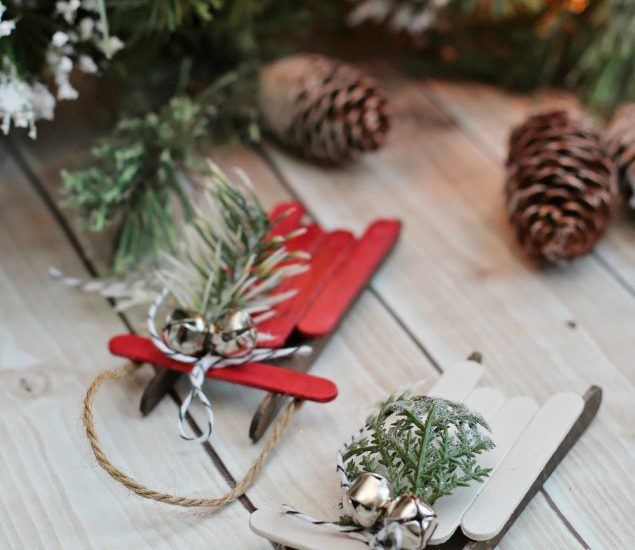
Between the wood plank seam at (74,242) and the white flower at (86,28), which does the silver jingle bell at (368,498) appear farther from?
the white flower at (86,28)

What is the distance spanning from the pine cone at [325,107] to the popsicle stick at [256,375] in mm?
361

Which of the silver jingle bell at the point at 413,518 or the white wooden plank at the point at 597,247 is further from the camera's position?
the white wooden plank at the point at 597,247

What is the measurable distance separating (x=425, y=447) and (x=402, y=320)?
25 cm

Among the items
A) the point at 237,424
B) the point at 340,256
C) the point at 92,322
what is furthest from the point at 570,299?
the point at 92,322

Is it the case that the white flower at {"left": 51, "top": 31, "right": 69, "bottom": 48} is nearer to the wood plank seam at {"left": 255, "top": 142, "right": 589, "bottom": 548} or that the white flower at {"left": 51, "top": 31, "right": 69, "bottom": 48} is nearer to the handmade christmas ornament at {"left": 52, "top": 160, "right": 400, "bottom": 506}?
the handmade christmas ornament at {"left": 52, "top": 160, "right": 400, "bottom": 506}

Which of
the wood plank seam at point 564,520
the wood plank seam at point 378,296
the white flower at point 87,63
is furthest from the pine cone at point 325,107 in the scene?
the wood plank seam at point 564,520

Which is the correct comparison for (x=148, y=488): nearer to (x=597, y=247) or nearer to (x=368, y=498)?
(x=368, y=498)

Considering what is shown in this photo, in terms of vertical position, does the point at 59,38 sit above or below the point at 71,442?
above

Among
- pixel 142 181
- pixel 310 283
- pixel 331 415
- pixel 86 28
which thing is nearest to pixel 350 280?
pixel 310 283

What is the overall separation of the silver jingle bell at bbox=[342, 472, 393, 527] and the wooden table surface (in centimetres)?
8

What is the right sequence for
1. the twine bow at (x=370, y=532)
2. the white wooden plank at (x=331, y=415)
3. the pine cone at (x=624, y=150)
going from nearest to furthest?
1. the twine bow at (x=370, y=532)
2. the white wooden plank at (x=331, y=415)
3. the pine cone at (x=624, y=150)

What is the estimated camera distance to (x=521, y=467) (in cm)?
66

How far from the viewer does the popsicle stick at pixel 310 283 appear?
78cm

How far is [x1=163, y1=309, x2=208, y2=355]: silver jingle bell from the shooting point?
73cm
